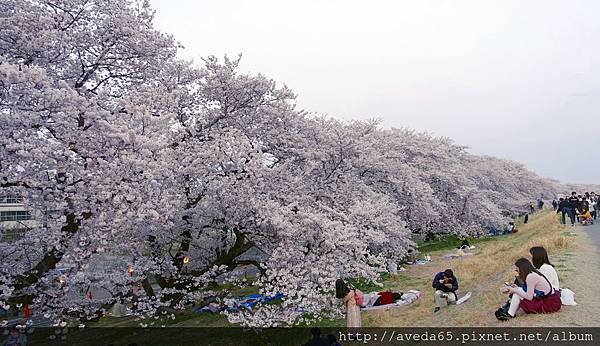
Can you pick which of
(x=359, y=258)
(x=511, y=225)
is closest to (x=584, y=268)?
(x=359, y=258)

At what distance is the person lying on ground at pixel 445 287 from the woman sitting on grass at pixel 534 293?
400 centimetres

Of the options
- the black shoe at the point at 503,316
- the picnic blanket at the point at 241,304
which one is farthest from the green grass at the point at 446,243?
the black shoe at the point at 503,316

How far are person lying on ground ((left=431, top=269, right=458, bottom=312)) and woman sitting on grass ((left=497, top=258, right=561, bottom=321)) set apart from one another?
400 cm

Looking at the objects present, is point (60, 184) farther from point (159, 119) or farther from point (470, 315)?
point (470, 315)

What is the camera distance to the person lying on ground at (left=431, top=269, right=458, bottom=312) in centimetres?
1223

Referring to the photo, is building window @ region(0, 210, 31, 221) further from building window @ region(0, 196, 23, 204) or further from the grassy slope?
the grassy slope

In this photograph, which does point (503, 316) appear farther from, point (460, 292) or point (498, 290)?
point (460, 292)

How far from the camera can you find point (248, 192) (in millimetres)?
11844

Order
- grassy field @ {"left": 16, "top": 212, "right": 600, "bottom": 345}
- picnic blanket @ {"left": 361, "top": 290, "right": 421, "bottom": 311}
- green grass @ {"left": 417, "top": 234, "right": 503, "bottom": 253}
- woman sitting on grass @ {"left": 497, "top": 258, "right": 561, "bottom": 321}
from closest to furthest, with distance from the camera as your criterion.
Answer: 1. woman sitting on grass @ {"left": 497, "top": 258, "right": 561, "bottom": 321}
2. grassy field @ {"left": 16, "top": 212, "right": 600, "bottom": 345}
3. picnic blanket @ {"left": 361, "top": 290, "right": 421, "bottom": 311}
4. green grass @ {"left": 417, "top": 234, "right": 503, "bottom": 253}

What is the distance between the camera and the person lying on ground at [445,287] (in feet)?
40.1

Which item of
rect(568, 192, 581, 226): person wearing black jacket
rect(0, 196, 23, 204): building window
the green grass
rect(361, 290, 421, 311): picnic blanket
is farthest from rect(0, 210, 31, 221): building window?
the green grass

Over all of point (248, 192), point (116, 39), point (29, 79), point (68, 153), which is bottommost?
point (248, 192)

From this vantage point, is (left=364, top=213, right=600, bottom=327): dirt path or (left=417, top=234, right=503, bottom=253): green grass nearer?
(left=364, top=213, right=600, bottom=327): dirt path

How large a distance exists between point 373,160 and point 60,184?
13242mm
